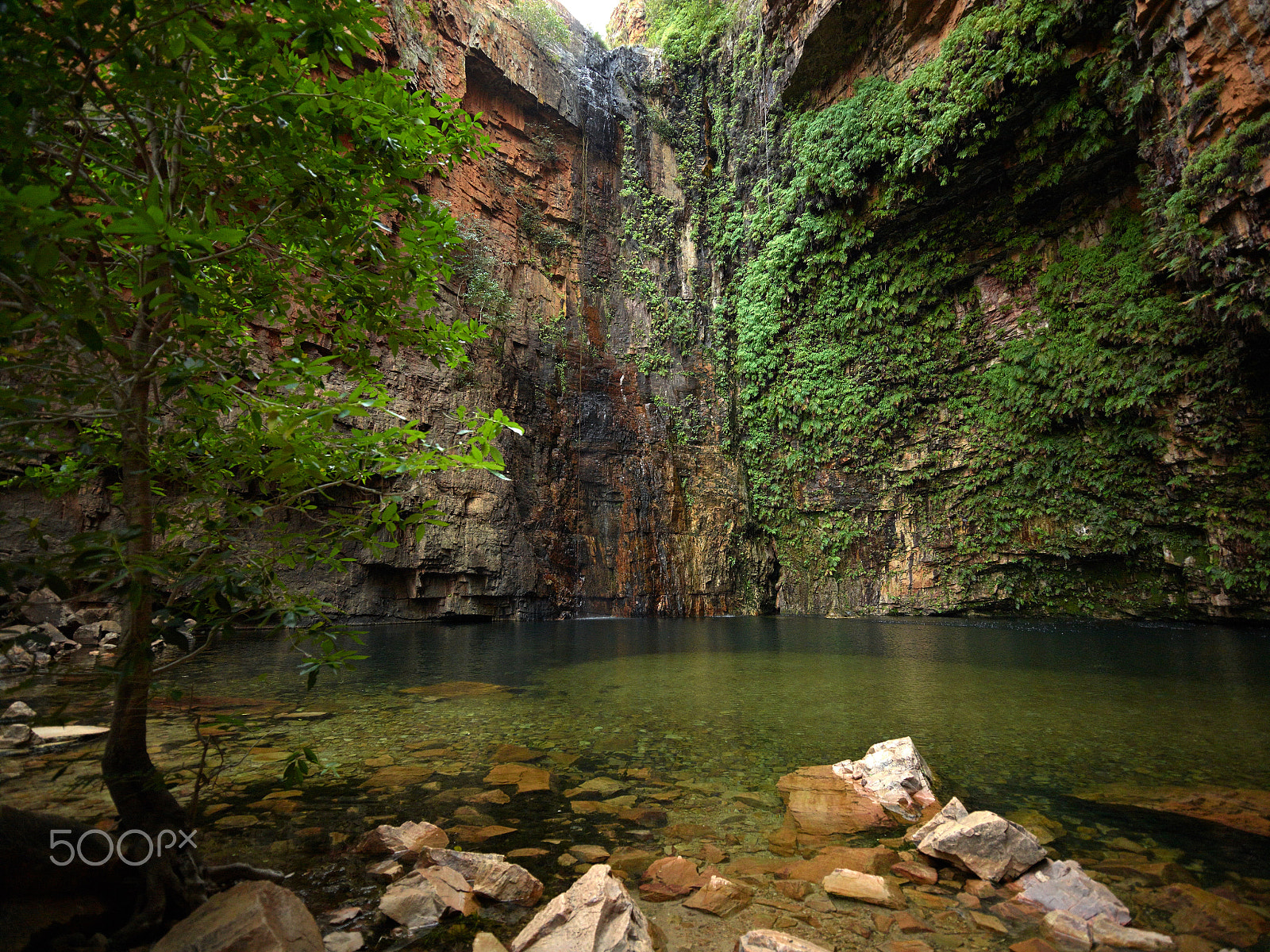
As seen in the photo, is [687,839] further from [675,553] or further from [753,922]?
[675,553]

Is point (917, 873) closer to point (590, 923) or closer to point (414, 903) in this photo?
point (590, 923)

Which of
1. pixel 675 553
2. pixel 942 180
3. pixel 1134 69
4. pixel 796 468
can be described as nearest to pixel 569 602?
pixel 675 553

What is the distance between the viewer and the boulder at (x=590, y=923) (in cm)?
164

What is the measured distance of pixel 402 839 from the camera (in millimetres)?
2314

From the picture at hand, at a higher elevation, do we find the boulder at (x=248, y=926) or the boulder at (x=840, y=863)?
the boulder at (x=248, y=926)

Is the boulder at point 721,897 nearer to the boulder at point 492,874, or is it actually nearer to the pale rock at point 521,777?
the boulder at point 492,874

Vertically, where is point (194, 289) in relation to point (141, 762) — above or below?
above

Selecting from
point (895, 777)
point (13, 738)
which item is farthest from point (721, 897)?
point (13, 738)

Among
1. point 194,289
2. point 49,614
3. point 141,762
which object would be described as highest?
point 194,289

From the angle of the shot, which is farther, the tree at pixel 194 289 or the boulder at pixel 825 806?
the boulder at pixel 825 806

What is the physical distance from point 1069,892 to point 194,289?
335 centimetres

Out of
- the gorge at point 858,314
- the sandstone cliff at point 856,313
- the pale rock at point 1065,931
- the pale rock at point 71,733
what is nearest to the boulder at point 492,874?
the pale rock at point 1065,931

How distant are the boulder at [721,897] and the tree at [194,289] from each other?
1562 mm

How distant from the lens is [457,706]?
4.85 metres
